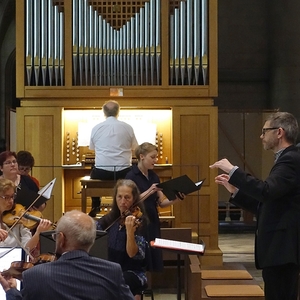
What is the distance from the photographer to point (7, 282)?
139 inches

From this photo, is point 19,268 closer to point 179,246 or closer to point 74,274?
point 74,274

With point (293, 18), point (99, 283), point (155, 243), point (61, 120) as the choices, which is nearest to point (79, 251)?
point (99, 283)

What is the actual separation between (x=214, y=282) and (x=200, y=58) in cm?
331

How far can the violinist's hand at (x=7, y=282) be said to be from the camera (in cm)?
352

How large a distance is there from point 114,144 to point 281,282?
174 inches

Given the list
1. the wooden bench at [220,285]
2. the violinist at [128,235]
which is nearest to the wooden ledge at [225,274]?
the wooden bench at [220,285]

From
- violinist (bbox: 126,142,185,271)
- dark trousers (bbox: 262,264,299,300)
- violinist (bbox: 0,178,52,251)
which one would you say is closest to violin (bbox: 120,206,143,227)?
violinist (bbox: 0,178,52,251)

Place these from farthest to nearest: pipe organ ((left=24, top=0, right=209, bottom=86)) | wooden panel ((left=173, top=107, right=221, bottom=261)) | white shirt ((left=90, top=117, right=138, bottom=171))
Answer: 1. pipe organ ((left=24, top=0, right=209, bottom=86))
2. wooden panel ((left=173, top=107, right=221, bottom=261))
3. white shirt ((left=90, top=117, right=138, bottom=171))

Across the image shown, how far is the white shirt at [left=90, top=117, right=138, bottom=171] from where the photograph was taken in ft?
28.2

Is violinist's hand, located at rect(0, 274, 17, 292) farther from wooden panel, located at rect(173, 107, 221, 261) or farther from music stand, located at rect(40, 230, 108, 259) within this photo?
wooden panel, located at rect(173, 107, 221, 261)

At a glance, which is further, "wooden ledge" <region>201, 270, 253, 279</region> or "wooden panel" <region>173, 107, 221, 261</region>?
"wooden panel" <region>173, 107, 221, 261</region>

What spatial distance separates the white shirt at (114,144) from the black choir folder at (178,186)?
2.24 metres

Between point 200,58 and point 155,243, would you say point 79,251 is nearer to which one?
point 155,243

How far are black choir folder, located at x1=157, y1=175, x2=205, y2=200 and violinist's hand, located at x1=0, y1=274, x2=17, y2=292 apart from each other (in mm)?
2795
